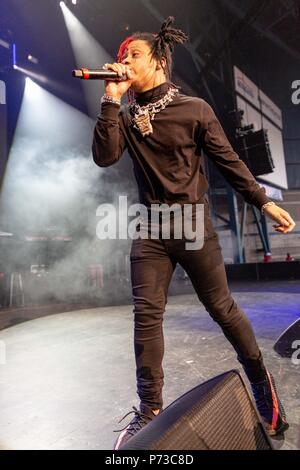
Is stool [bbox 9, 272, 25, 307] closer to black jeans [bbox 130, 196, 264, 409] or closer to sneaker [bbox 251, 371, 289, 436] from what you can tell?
black jeans [bbox 130, 196, 264, 409]

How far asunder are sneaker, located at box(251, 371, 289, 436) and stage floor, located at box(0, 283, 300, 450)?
0.15 feet

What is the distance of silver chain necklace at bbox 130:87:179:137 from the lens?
136cm

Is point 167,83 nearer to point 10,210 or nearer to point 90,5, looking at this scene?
point 10,210

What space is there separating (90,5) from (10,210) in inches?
189

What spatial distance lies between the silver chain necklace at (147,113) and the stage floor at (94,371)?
1210mm

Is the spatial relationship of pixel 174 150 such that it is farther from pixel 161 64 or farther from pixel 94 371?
pixel 94 371

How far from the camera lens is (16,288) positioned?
5.91 metres

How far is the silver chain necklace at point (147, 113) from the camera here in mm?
1356

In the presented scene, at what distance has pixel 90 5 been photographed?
22.8ft

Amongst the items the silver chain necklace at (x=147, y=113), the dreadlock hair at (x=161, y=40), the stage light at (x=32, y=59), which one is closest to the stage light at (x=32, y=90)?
the stage light at (x=32, y=59)

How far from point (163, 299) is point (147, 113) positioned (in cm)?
81

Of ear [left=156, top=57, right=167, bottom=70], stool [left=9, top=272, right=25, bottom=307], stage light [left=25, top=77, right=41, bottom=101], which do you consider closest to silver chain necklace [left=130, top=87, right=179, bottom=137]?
ear [left=156, top=57, right=167, bottom=70]

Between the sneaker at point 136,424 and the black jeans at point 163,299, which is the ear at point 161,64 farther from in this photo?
the sneaker at point 136,424

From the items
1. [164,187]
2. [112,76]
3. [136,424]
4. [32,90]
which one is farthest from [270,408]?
[32,90]
